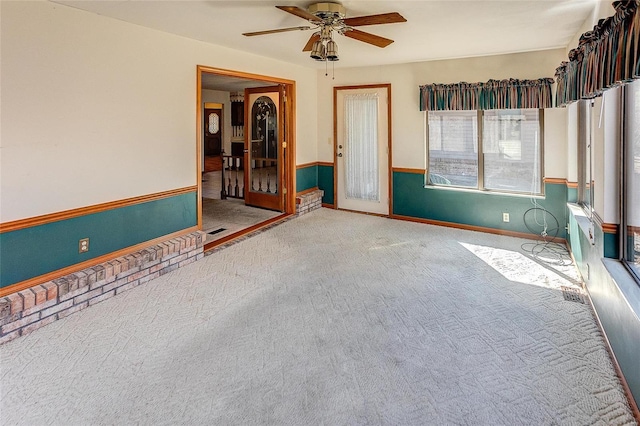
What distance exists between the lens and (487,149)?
207 inches

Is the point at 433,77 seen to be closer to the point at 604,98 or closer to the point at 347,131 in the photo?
the point at 347,131

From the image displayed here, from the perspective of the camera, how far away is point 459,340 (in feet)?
8.39

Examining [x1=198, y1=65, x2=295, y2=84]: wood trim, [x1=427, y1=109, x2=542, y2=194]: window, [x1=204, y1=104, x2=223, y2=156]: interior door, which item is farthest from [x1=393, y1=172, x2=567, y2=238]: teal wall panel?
[x1=204, y1=104, x2=223, y2=156]: interior door

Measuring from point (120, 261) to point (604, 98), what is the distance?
4062mm

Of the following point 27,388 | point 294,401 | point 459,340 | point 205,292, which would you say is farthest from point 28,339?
point 459,340

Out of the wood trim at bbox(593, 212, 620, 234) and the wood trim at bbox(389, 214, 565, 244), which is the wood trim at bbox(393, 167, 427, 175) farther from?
the wood trim at bbox(593, 212, 620, 234)

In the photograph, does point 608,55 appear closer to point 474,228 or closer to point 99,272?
point 474,228

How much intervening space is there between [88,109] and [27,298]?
62.0 inches

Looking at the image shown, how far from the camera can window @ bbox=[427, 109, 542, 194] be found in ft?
16.2

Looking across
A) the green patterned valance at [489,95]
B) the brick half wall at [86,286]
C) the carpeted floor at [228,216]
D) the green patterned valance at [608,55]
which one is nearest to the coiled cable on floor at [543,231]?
the green patterned valance at [489,95]

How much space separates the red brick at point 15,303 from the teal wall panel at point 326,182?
4804 mm

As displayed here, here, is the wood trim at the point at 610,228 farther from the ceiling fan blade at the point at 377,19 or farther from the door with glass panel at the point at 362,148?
the door with glass panel at the point at 362,148

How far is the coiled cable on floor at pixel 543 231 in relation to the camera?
444 centimetres

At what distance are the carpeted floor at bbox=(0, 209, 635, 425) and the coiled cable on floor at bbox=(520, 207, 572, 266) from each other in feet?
1.86
